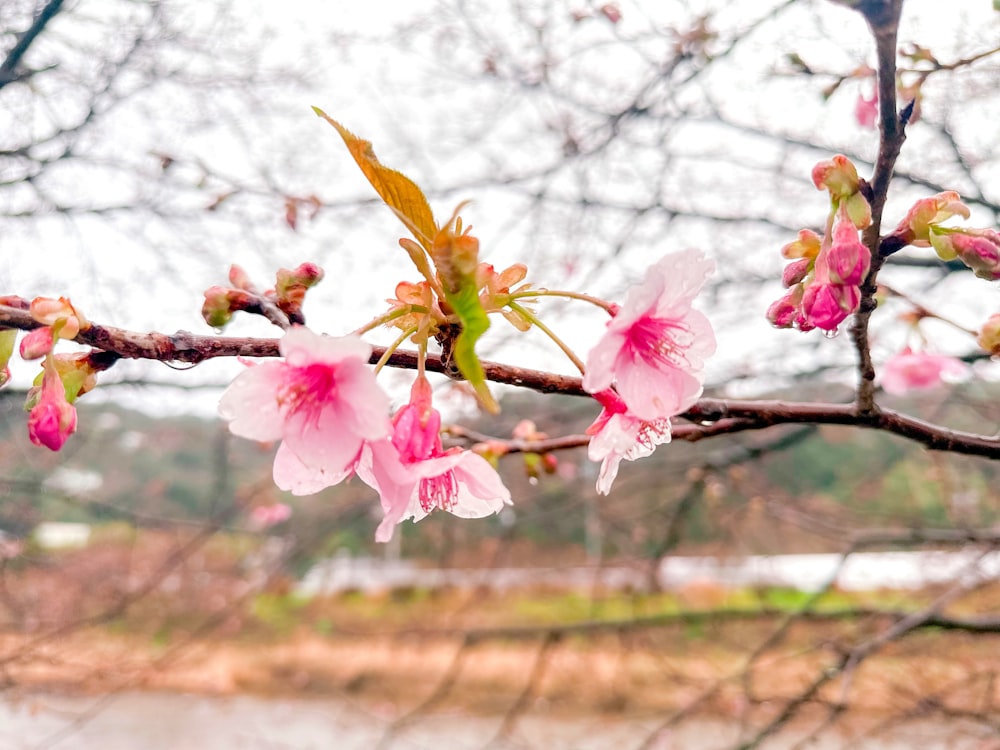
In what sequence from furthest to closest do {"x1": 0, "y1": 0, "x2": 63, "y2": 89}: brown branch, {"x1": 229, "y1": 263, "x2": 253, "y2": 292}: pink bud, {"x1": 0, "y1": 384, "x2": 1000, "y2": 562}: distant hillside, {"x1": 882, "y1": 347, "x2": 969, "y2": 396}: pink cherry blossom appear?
1. {"x1": 0, "y1": 384, "x2": 1000, "y2": 562}: distant hillside
2. {"x1": 882, "y1": 347, "x2": 969, "y2": 396}: pink cherry blossom
3. {"x1": 0, "y1": 0, "x2": 63, "y2": 89}: brown branch
4. {"x1": 229, "y1": 263, "x2": 253, "y2": 292}: pink bud

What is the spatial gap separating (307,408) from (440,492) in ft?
0.61

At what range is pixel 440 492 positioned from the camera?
0.70 m

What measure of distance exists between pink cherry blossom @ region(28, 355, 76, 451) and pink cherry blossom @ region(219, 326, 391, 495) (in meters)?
0.12

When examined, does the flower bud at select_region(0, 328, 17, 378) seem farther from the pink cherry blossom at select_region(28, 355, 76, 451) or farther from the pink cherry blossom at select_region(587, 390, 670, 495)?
the pink cherry blossom at select_region(587, 390, 670, 495)

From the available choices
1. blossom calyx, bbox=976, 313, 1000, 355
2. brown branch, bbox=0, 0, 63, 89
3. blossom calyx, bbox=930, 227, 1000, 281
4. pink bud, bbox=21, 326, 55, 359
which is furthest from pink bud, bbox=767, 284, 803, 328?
brown branch, bbox=0, 0, 63, 89

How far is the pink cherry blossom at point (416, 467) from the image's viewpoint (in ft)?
1.82

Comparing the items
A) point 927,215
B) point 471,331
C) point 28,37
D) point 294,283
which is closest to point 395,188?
point 471,331

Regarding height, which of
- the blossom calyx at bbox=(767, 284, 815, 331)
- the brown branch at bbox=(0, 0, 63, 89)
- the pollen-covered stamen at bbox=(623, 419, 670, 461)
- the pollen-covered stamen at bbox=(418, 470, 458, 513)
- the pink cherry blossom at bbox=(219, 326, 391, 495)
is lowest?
the pollen-covered stamen at bbox=(418, 470, 458, 513)

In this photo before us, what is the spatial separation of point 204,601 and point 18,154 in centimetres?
312

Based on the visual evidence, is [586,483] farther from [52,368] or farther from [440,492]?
[52,368]

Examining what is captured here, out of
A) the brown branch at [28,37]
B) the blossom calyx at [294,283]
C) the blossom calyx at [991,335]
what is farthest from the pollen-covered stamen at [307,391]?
the brown branch at [28,37]

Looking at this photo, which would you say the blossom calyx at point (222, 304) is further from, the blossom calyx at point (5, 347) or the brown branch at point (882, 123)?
the brown branch at point (882, 123)

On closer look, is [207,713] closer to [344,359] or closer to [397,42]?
[397,42]

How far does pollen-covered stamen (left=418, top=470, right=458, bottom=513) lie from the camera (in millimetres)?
676
